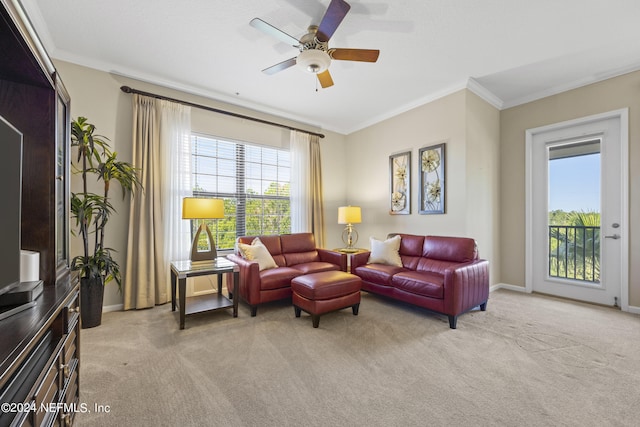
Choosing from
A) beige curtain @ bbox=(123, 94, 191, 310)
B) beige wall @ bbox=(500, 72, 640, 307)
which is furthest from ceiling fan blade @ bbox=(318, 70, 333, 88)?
beige wall @ bbox=(500, 72, 640, 307)

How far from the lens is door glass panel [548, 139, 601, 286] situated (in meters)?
3.49

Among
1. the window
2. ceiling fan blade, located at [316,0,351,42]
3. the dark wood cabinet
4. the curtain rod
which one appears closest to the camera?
the dark wood cabinet

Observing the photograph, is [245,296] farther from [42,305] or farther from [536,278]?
[536,278]

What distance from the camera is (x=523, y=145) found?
4027 millimetres

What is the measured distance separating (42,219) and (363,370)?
2.17 metres

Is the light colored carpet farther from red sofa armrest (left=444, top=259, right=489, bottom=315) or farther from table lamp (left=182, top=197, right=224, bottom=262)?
table lamp (left=182, top=197, right=224, bottom=262)

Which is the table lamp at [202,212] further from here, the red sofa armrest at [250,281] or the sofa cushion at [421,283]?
the sofa cushion at [421,283]

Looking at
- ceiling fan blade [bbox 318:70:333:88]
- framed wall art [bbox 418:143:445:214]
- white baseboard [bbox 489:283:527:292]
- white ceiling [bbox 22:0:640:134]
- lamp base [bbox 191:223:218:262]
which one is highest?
white ceiling [bbox 22:0:640:134]

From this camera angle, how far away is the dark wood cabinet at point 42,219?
963 millimetres

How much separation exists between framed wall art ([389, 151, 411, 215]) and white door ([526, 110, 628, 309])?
5.54ft

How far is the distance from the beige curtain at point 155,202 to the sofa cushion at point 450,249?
327 centimetres

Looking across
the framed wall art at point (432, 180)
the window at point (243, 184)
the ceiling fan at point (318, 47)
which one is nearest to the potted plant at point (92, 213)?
the window at point (243, 184)

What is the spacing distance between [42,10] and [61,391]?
120 inches

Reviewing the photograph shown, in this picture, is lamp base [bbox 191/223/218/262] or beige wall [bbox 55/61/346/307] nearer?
beige wall [bbox 55/61/346/307]
